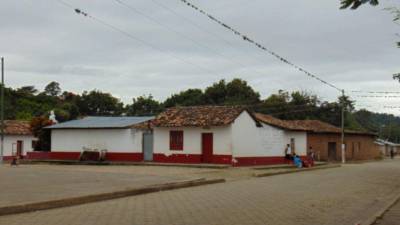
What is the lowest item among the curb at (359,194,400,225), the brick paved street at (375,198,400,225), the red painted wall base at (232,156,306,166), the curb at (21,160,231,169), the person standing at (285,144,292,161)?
the brick paved street at (375,198,400,225)

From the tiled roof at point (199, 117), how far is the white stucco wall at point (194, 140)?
0.44 m

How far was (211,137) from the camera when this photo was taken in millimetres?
34125

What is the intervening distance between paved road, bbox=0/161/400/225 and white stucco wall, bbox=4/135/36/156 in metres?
35.7

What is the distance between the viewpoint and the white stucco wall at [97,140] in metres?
36.5

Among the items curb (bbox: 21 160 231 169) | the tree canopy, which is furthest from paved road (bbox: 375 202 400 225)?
the tree canopy

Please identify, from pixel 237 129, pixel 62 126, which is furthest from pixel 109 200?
pixel 62 126

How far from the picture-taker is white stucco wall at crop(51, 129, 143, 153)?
36531 millimetres

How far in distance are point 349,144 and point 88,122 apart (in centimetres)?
3061

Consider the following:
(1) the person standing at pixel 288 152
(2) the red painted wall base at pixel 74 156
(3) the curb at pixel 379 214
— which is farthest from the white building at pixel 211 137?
(3) the curb at pixel 379 214

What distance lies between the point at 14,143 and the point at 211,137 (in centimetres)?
2534

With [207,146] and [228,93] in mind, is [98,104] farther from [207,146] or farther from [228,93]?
[207,146]

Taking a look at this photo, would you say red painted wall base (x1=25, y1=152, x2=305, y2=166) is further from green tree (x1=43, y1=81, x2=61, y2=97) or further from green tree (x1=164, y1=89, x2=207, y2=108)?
green tree (x1=43, y1=81, x2=61, y2=97)

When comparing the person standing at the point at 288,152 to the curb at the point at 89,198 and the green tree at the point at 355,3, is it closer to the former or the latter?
the curb at the point at 89,198

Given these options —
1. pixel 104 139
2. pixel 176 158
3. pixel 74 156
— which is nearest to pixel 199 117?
pixel 176 158
